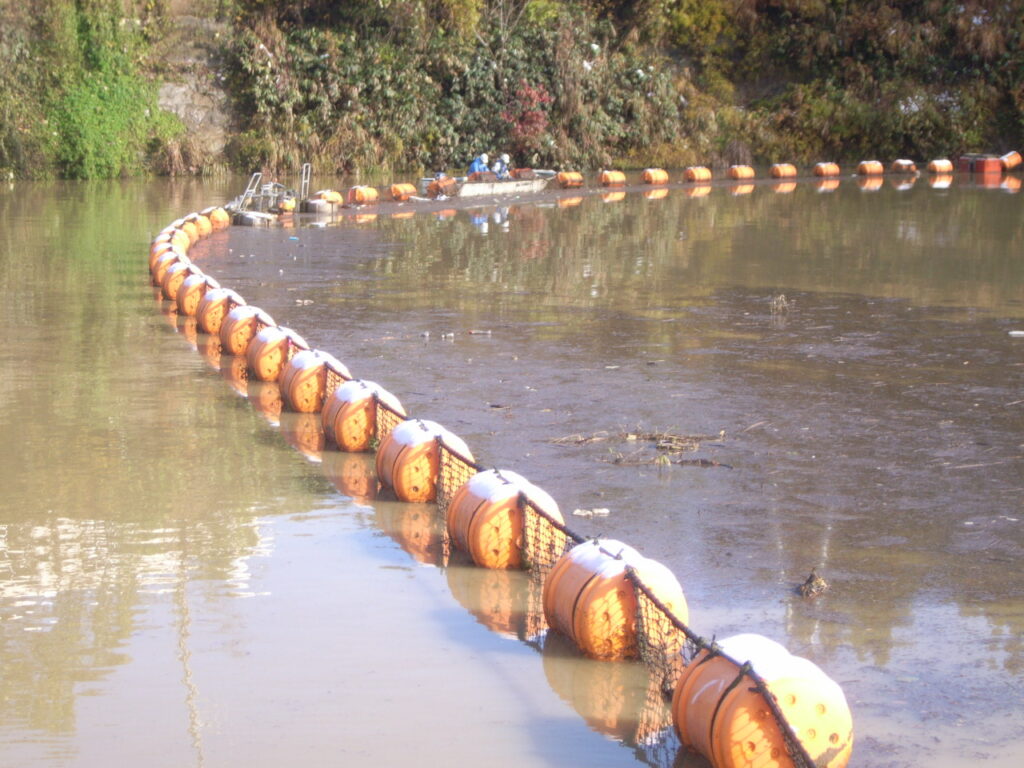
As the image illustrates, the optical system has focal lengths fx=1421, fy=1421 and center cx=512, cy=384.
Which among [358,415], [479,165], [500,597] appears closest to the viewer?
[500,597]

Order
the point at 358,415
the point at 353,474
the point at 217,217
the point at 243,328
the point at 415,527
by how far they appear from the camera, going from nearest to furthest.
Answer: the point at 415,527
the point at 353,474
the point at 358,415
the point at 243,328
the point at 217,217

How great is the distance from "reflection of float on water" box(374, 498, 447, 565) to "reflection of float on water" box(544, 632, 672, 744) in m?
1.56

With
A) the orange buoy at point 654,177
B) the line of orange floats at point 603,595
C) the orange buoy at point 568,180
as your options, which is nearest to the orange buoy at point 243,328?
the line of orange floats at point 603,595

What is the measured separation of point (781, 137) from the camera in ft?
144

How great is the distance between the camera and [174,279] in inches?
671

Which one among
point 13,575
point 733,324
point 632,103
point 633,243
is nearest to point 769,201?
point 633,243

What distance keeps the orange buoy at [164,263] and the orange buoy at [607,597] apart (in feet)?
38.5

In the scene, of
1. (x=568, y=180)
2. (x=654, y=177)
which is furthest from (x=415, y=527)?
(x=654, y=177)

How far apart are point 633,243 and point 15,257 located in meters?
9.48

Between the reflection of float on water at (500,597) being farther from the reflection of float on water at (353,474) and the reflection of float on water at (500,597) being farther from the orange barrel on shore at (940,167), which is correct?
the orange barrel on shore at (940,167)

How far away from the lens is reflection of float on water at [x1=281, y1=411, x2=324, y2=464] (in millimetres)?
10672

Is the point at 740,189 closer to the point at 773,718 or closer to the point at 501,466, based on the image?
the point at 501,466

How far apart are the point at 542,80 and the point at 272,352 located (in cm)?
3099

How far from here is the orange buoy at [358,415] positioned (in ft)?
34.5
